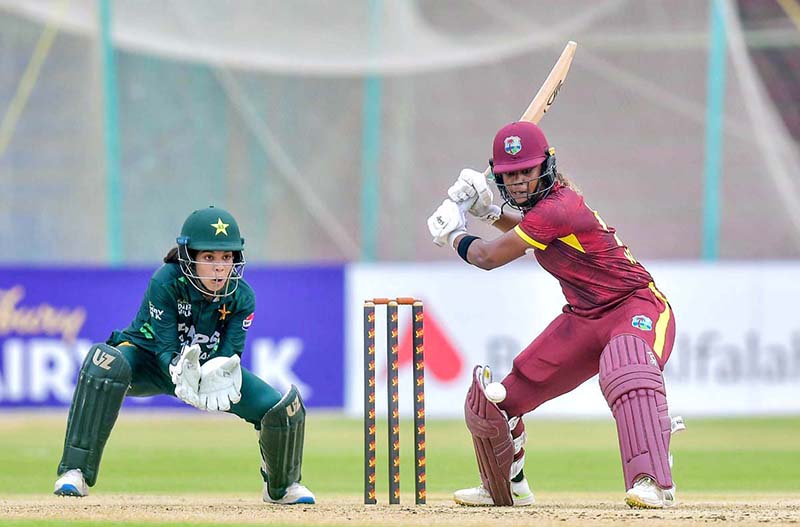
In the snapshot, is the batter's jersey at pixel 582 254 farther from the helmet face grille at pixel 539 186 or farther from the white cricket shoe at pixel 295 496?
the white cricket shoe at pixel 295 496

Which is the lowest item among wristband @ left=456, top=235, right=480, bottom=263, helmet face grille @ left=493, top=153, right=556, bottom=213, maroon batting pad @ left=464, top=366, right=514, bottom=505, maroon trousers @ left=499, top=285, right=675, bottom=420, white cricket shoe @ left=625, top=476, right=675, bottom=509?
white cricket shoe @ left=625, top=476, right=675, bottom=509

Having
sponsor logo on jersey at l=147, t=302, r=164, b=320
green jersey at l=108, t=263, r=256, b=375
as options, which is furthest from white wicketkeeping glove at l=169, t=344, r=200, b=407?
sponsor logo on jersey at l=147, t=302, r=164, b=320

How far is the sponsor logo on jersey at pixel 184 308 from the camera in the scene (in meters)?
6.65

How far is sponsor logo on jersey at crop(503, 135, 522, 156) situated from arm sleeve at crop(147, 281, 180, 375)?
5.45 feet

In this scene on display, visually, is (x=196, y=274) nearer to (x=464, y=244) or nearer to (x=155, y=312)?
(x=155, y=312)

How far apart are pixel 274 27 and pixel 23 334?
4.27 m

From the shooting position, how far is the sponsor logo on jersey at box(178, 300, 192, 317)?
6648mm

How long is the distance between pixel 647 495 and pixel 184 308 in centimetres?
223

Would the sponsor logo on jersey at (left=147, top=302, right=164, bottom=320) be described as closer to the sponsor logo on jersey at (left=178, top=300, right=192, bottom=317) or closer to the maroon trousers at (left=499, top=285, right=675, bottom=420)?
the sponsor logo on jersey at (left=178, top=300, right=192, bottom=317)

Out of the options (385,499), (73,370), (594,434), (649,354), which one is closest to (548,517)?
(649,354)

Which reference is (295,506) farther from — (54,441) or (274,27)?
(274,27)

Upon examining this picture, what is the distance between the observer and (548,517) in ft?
19.5

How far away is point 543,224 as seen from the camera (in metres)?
6.48

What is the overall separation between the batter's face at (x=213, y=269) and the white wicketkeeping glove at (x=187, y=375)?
0.34 meters
